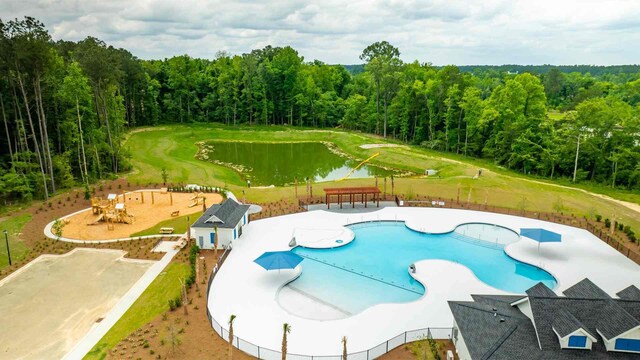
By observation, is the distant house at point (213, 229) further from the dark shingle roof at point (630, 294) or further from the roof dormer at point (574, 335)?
the dark shingle roof at point (630, 294)

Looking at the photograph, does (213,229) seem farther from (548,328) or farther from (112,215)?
(548,328)

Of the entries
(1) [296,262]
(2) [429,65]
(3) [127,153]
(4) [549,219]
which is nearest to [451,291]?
(1) [296,262]

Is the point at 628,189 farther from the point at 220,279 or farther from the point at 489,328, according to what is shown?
the point at 220,279

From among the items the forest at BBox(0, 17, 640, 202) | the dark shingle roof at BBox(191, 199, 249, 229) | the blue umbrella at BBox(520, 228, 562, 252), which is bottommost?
the blue umbrella at BBox(520, 228, 562, 252)

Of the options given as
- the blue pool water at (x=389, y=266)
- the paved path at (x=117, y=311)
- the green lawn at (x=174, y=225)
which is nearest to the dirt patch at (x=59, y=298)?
the paved path at (x=117, y=311)

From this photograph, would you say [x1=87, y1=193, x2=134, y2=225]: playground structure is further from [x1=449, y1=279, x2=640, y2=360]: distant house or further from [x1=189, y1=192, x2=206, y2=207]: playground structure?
[x1=449, y1=279, x2=640, y2=360]: distant house

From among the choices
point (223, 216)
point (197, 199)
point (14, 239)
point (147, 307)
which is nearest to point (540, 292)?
point (147, 307)

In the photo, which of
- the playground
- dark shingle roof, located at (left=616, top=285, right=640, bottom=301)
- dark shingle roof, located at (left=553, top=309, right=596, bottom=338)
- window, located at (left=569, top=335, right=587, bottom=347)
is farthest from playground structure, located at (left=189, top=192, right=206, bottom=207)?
dark shingle roof, located at (left=616, top=285, right=640, bottom=301)
